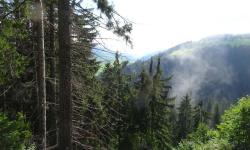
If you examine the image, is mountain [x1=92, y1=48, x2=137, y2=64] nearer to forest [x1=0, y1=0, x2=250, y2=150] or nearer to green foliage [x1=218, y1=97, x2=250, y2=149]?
forest [x1=0, y1=0, x2=250, y2=150]

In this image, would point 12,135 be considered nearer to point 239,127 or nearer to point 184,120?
point 239,127

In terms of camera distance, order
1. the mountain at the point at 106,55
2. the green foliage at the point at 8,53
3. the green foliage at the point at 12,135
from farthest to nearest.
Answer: the green foliage at the point at 12,135 < the mountain at the point at 106,55 < the green foliage at the point at 8,53

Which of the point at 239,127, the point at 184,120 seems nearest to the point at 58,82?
the point at 239,127

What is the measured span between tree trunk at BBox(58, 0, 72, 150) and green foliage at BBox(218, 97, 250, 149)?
1590 cm

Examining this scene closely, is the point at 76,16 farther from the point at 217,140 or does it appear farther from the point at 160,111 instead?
the point at 160,111

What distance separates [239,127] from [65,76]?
16.6 m

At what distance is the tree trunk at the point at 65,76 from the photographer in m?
11.0

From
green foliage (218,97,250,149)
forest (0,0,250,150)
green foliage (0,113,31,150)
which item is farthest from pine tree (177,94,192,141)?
green foliage (0,113,31,150)

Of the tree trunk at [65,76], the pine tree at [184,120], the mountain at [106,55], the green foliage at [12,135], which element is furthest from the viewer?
the pine tree at [184,120]

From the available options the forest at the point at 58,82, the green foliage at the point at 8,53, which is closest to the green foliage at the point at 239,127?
the forest at the point at 58,82

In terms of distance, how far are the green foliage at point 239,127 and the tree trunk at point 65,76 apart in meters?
15.9

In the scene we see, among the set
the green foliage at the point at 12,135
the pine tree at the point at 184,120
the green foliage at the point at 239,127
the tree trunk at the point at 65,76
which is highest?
the tree trunk at the point at 65,76

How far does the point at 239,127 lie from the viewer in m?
25.1

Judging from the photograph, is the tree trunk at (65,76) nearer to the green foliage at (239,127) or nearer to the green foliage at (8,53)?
the green foliage at (8,53)
